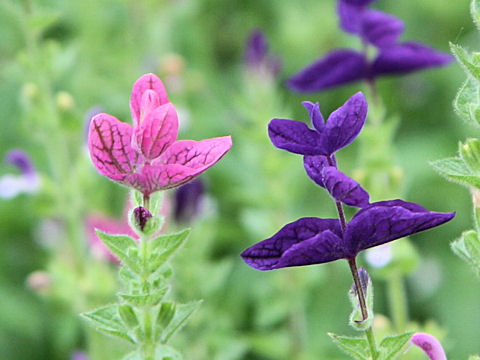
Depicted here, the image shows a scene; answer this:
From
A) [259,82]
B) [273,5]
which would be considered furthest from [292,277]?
[273,5]

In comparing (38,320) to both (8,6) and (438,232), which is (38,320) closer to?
(8,6)

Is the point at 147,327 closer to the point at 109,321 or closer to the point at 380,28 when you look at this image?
the point at 109,321

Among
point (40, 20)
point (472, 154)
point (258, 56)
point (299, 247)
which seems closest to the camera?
point (299, 247)

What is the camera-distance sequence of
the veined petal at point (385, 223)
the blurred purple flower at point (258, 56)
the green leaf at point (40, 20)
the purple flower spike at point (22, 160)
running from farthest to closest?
the blurred purple flower at point (258, 56) < the purple flower spike at point (22, 160) < the green leaf at point (40, 20) < the veined petal at point (385, 223)

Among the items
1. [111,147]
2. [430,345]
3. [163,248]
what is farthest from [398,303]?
[111,147]

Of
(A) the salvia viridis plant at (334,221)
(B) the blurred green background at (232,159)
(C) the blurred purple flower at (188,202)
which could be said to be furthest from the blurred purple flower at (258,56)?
(A) the salvia viridis plant at (334,221)

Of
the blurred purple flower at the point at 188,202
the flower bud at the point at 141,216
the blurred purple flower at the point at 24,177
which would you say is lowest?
the flower bud at the point at 141,216

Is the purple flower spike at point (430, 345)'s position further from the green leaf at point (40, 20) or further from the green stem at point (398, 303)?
the green leaf at point (40, 20)
